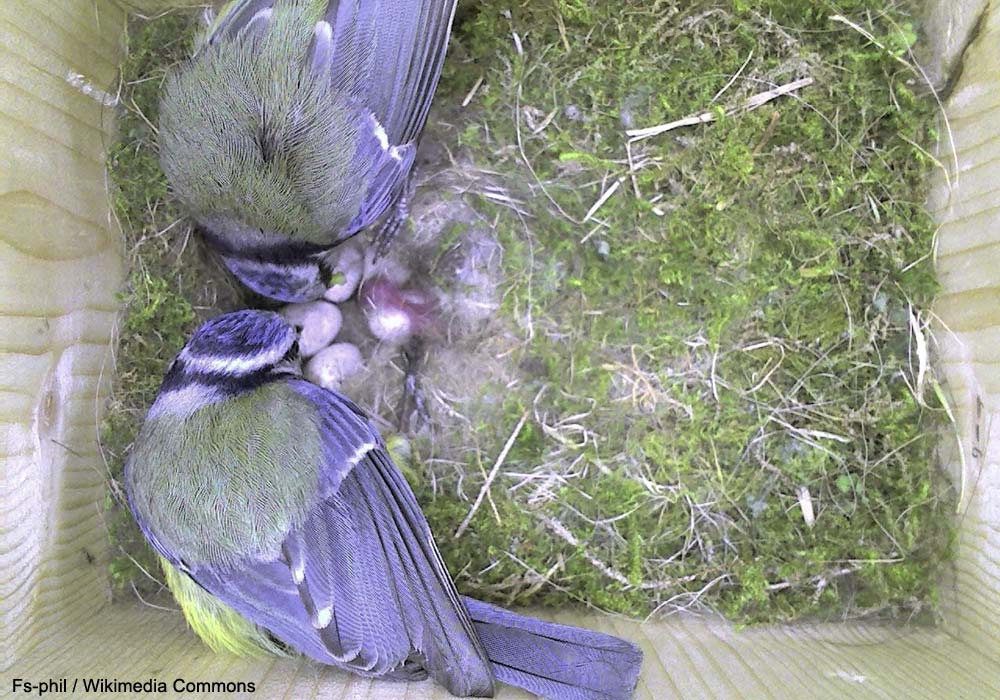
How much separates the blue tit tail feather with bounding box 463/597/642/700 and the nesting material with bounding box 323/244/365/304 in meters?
1.03

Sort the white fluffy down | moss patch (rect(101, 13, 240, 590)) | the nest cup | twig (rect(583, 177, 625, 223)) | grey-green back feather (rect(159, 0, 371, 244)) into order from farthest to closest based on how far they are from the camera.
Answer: the white fluffy down
twig (rect(583, 177, 625, 223))
moss patch (rect(101, 13, 240, 590))
grey-green back feather (rect(159, 0, 371, 244))
the nest cup

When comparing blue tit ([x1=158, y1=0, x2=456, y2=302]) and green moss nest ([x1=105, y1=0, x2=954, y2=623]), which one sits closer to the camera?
blue tit ([x1=158, y1=0, x2=456, y2=302])

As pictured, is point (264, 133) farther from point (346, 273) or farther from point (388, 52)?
point (346, 273)

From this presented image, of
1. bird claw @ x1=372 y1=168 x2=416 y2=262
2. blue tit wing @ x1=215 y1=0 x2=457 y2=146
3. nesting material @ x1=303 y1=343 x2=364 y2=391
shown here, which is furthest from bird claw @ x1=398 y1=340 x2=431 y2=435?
blue tit wing @ x1=215 y1=0 x2=457 y2=146

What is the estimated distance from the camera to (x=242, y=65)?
193 cm

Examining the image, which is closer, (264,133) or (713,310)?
(264,133)

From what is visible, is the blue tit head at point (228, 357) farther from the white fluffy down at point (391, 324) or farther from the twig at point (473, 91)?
the twig at point (473, 91)

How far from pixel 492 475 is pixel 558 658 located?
0.56m

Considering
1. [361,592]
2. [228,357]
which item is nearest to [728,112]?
[228,357]

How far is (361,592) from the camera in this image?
72.8 inches

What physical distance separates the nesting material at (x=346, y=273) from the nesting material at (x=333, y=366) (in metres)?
0.16

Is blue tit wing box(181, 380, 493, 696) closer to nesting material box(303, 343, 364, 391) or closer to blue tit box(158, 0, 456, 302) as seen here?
nesting material box(303, 343, 364, 391)

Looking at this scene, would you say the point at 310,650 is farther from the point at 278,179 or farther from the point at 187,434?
the point at 278,179

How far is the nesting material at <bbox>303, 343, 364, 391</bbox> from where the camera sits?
2373 mm
